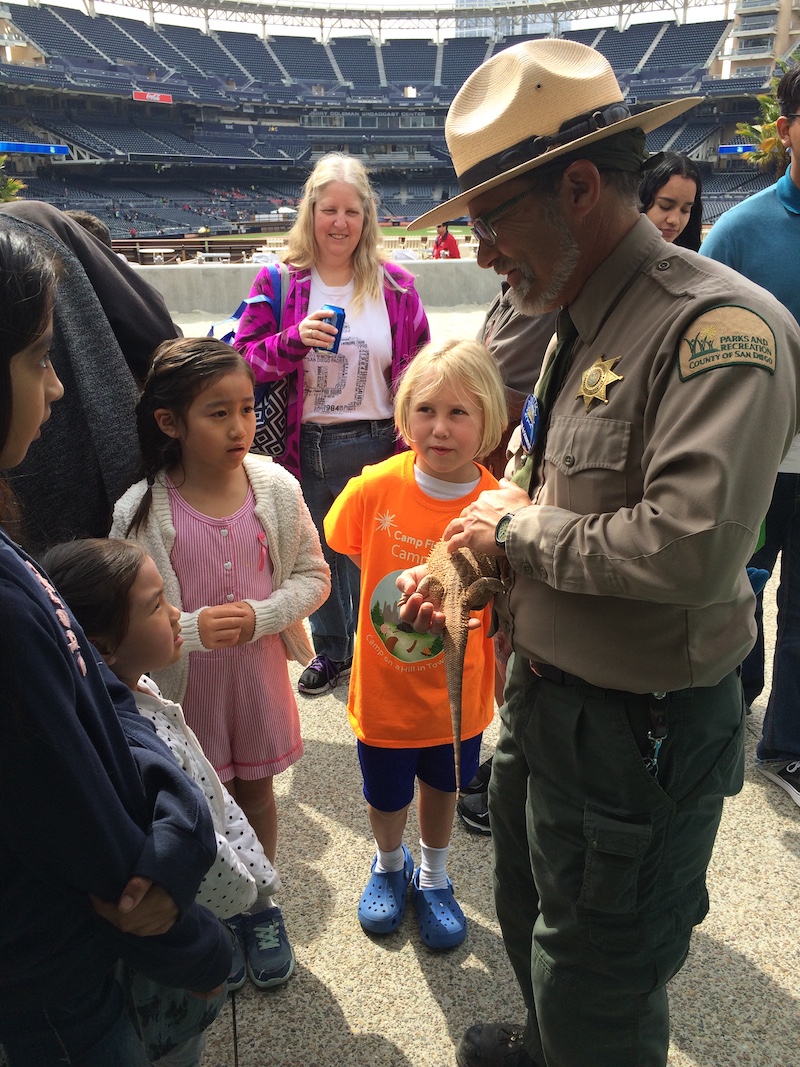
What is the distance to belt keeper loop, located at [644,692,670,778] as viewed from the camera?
1380mm

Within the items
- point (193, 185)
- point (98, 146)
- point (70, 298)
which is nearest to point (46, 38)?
point (98, 146)

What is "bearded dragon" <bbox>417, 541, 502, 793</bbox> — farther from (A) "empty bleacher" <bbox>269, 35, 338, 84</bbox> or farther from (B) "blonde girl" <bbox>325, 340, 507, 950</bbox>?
(A) "empty bleacher" <bbox>269, 35, 338, 84</bbox>

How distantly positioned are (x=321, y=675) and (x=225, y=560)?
156 cm

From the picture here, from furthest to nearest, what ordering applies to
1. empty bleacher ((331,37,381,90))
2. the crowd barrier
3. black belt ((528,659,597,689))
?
empty bleacher ((331,37,381,90)) → the crowd barrier → black belt ((528,659,597,689))

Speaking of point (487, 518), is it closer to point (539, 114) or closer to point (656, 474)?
point (656, 474)

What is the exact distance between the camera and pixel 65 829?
1093 mm

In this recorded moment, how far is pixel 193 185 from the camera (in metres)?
47.9

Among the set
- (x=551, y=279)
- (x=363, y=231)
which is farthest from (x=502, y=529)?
(x=363, y=231)

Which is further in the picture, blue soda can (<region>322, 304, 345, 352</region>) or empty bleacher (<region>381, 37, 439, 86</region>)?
empty bleacher (<region>381, 37, 439, 86</region>)

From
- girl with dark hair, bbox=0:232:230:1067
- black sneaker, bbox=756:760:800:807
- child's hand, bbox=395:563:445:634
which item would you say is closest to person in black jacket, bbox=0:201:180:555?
girl with dark hair, bbox=0:232:230:1067

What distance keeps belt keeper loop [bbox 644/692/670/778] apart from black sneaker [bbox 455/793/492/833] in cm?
139

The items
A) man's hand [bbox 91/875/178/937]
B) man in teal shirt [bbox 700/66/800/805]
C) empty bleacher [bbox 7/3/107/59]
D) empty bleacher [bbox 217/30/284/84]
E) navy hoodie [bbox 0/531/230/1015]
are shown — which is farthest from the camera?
empty bleacher [bbox 217/30/284/84]

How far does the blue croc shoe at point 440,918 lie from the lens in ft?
7.24

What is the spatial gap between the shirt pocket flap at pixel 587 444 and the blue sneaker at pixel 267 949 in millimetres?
1557
